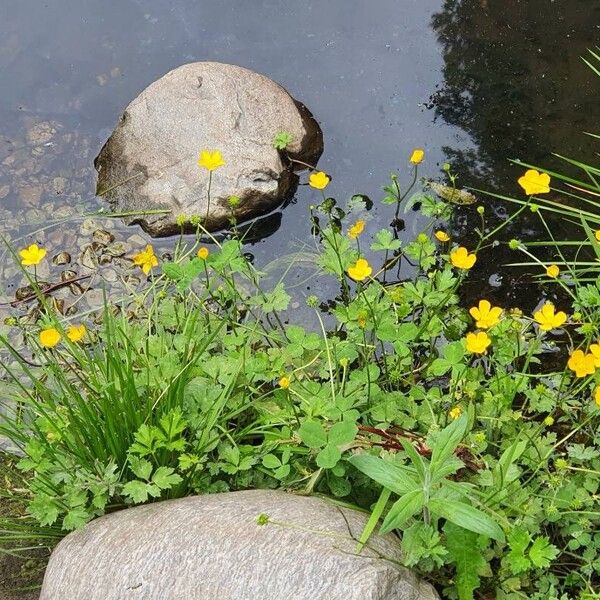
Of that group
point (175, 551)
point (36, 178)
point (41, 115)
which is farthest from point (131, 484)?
point (41, 115)

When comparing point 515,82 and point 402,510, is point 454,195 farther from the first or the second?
point 402,510

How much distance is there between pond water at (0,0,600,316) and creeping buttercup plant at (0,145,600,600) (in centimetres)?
81

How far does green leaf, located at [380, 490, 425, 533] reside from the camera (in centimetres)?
192

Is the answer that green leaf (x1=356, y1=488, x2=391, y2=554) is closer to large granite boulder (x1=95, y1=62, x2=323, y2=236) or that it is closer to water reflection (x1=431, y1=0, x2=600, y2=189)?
large granite boulder (x1=95, y1=62, x2=323, y2=236)

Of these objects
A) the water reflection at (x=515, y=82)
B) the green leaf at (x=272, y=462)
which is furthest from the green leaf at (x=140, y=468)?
the water reflection at (x=515, y=82)

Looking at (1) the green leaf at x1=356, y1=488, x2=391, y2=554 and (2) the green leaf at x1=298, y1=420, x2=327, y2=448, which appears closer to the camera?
(1) the green leaf at x1=356, y1=488, x2=391, y2=554

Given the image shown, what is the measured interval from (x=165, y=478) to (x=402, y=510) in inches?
33.1

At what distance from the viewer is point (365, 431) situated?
96.4 inches

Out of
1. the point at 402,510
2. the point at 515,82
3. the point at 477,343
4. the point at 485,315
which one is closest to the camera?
the point at 402,510

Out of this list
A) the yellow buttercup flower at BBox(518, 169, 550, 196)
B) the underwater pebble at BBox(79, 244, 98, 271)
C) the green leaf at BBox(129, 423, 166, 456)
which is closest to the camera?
the green leaf at BBox(129, 423, 166, 456)

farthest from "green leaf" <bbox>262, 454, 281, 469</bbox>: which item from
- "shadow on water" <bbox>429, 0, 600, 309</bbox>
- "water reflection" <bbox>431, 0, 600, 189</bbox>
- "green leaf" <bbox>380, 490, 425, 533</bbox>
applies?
"water reflection" <bbox>431, 0, 600, 189</bbox>

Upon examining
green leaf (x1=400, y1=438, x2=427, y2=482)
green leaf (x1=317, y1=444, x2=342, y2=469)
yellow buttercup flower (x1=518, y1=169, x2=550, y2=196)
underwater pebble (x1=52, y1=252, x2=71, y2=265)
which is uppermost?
yellow buttercup flower (x1=518, y1=169, x2=550, y2=196)

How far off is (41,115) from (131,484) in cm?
255

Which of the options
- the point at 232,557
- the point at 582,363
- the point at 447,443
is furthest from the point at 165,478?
the point at 582,363
